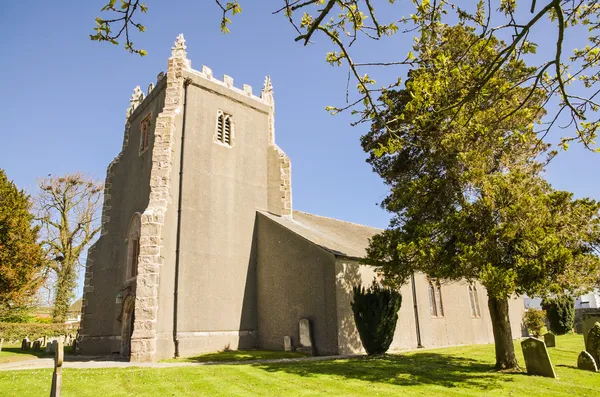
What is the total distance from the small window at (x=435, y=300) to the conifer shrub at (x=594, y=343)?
326 inches

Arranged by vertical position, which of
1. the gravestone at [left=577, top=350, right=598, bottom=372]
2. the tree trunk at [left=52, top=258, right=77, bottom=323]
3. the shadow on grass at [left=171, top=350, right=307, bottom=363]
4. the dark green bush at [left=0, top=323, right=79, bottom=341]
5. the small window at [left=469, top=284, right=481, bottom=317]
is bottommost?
the gravestone at [left=577, top=350, right=598, bottom=372]

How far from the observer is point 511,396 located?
10016mm

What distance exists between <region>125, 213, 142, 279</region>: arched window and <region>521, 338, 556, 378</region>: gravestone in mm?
16215

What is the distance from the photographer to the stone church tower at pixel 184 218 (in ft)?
56.4

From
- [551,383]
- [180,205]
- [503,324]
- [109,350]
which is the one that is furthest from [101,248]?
[551,383]

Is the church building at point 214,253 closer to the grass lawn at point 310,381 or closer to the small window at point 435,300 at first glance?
the small window at point 435,300

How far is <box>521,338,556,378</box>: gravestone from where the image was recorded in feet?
40.3

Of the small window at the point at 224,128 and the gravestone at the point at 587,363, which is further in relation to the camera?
the small window at the point at 224,128

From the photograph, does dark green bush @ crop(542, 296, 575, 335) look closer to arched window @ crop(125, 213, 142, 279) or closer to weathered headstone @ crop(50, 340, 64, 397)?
arched window @ crop(125, 213, 142, 279)

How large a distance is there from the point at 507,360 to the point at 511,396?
11.7 ft

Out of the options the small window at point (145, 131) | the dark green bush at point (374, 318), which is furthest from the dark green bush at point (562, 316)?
the small window at point (145, 131)

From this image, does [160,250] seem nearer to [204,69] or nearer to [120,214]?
[120,214]

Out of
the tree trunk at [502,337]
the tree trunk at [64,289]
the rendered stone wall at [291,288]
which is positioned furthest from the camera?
the tree trunk at [64,289]

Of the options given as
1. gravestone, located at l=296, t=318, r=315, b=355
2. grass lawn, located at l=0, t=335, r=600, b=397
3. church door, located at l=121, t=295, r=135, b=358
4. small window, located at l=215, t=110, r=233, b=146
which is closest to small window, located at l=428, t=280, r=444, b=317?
gravestone, located at l=296, t=318, r=315, b=355
